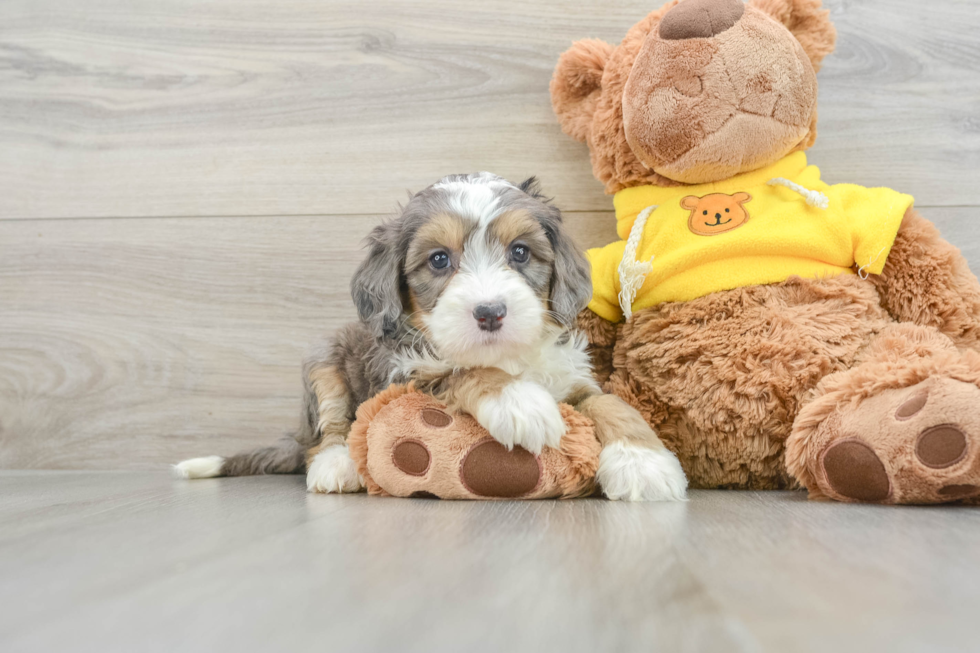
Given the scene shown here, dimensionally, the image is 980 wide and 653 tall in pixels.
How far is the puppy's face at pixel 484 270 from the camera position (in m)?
1.38

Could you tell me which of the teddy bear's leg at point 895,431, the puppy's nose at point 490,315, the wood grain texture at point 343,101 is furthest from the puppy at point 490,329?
the wood grain texture at point 343,101

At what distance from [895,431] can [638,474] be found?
0.46 metres

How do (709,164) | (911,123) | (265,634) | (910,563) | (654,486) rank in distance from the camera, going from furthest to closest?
(911,123)
(709,164)
(654,486)
(910,563)
(265,634)

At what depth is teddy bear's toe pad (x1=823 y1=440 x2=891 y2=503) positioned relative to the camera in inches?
47.0

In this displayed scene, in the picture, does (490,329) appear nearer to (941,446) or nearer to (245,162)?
(941,446)

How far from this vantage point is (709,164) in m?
1.63

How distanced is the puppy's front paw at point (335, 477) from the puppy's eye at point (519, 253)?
612 millimetres

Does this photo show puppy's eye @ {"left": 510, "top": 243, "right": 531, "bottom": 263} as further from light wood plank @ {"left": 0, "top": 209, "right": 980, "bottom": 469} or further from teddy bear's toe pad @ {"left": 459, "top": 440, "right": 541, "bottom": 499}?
light wood plank @ {"left": 0, "top": 209, "right": 980, "bottom": 469}

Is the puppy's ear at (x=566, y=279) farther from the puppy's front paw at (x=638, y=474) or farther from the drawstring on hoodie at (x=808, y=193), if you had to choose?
the drawstring on hoodie at (x=808, y=193)

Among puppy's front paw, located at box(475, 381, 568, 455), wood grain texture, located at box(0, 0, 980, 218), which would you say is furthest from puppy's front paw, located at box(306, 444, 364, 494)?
wood grain texture, located at box(0, 0, 980, 218)

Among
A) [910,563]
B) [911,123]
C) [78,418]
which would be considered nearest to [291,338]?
[78,418]

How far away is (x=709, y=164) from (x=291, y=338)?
137 cm

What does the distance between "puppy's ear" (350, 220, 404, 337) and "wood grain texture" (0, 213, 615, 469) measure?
599mm

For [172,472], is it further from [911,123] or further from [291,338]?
[911,123]
